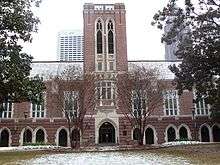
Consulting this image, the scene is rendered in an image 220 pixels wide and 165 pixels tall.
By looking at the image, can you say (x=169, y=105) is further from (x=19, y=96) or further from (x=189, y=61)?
(x=19, y=96)

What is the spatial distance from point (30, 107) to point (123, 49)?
13.7m

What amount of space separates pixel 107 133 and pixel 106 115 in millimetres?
2294

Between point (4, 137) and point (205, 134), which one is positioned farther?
point (205, 134)

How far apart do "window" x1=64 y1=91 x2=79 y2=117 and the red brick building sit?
7.06 metres

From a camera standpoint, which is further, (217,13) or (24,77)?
(24,77)

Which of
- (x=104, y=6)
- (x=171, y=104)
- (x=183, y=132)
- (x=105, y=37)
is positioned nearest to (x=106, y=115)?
(x=171, y=104)

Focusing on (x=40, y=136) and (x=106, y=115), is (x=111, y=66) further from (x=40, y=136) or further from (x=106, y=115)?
(x=40, y=136)

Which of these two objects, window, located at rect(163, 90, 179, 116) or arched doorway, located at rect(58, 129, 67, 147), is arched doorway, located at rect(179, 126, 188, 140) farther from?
arched doorway, located at rect(58, 129, 67, 147)

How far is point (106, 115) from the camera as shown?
154 feet

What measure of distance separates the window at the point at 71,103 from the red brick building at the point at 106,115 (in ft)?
23.2

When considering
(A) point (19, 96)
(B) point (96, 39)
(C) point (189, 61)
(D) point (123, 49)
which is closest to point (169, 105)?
(D) point (123, 49)

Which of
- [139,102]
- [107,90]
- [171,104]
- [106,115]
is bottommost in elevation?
[106,115]

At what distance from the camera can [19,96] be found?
2459cm

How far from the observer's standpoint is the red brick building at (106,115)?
154ft
